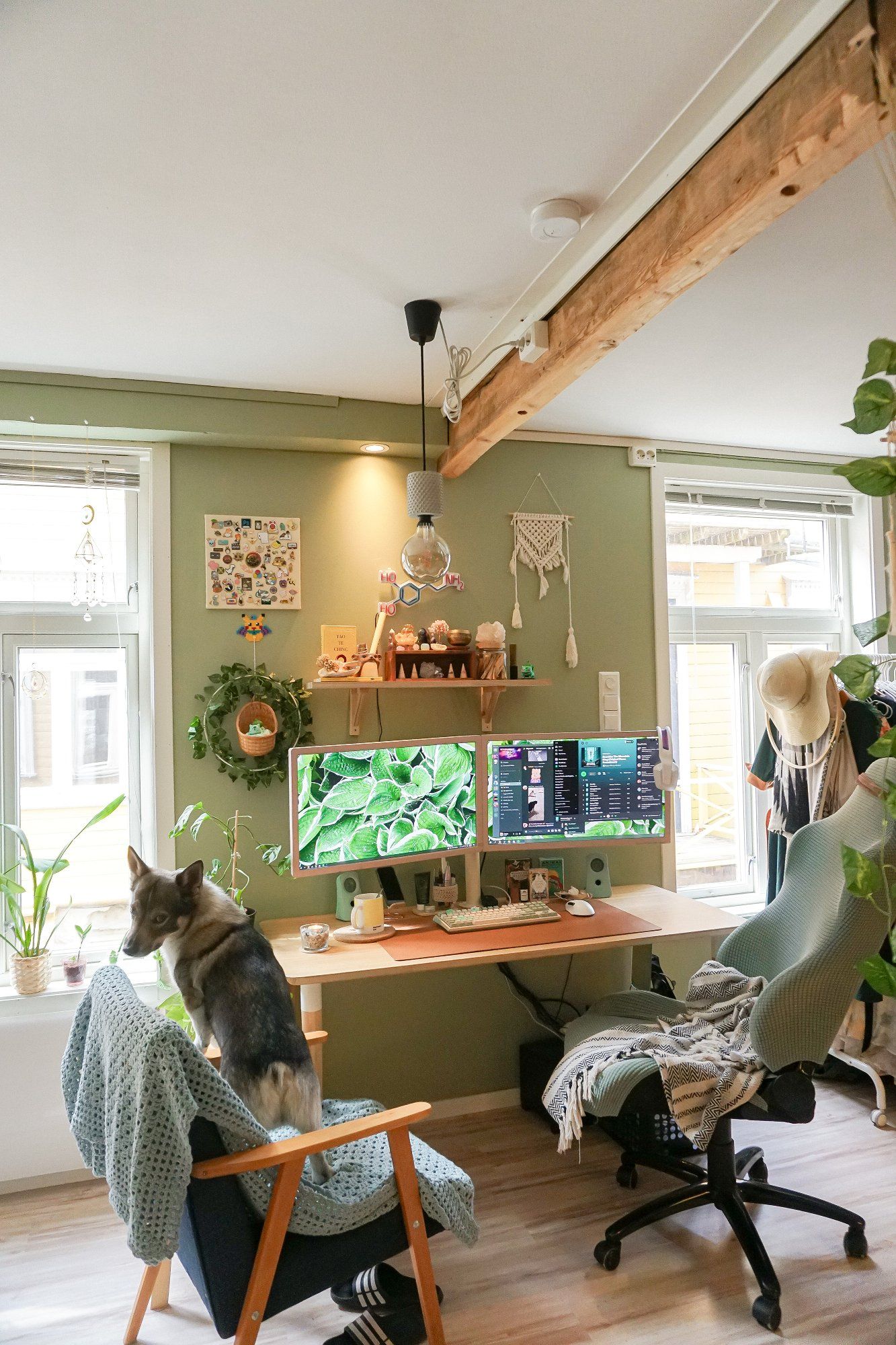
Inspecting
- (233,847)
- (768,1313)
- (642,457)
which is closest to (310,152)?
(233,847)

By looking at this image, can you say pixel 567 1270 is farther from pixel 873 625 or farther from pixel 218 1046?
pixel 873 625

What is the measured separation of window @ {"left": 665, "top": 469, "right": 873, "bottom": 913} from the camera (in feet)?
12.6

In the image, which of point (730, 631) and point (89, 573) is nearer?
point (89, 573)

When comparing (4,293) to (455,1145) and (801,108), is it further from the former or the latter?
(455,1145)

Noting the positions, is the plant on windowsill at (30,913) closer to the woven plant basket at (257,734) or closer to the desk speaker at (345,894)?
the woven plant basket at (257,734)

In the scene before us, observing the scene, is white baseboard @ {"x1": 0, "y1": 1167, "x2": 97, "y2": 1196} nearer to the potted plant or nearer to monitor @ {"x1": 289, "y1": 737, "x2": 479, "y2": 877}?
the potted plant

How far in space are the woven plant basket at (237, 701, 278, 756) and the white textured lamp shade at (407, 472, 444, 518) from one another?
2.86 feet

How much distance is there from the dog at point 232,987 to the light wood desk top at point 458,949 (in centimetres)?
27

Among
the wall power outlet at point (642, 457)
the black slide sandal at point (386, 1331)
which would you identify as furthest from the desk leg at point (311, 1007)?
the wall power outlet at point (642, 457)

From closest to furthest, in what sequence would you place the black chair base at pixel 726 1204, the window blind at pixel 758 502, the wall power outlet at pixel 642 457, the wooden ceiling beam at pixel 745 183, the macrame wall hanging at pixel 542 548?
the wooden ceiling beam at pixel 745 183
the black chair base at pixel 726 1204
the macrame wall hanging at pixel 542 548
the wall power outlet at pixel 642 457
the window blind at pixel 758 502

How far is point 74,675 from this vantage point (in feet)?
9.88

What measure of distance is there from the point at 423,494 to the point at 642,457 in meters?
1.43

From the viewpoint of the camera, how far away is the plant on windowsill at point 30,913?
2781mm

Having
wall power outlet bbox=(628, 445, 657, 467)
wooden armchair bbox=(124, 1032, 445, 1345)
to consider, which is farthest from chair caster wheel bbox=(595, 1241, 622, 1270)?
wall power outlet bbox=(628, 445, 657, 467)
